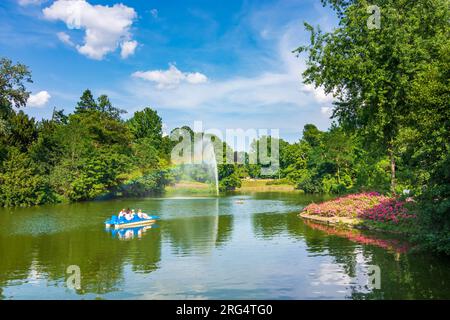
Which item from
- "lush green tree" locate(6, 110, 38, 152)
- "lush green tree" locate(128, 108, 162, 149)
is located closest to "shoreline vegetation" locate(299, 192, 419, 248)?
"lush green tree" locate(6, 110, 38, 152)

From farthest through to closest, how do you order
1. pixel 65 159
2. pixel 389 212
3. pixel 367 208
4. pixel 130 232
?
pixel 65 159 < pixel 367 208 < pixel 130 232 < pixel 389 212

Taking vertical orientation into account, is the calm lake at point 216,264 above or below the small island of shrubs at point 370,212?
below

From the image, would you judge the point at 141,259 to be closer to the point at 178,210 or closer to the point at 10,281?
the point at 10,281

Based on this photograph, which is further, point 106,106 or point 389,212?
point 106,106

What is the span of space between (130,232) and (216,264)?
10782mm

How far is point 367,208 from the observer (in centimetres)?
2700

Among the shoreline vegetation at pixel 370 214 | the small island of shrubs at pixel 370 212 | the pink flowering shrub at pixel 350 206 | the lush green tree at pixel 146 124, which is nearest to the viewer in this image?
the shoreline vegetation at pixel 370 214

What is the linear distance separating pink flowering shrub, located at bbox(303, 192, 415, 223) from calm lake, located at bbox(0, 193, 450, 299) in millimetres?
2371

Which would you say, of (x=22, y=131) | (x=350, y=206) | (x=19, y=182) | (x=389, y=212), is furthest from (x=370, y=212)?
(x=22, y=131)

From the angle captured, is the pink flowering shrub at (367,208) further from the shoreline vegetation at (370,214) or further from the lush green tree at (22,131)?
the lush green tree at (22,131)

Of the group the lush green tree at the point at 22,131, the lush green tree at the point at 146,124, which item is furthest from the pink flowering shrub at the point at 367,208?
the lush green tree at the point at 146,124

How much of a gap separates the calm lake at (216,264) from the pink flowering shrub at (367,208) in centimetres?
237

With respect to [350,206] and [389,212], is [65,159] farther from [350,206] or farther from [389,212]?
[389,212]

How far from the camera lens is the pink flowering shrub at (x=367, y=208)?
24.1 meters
